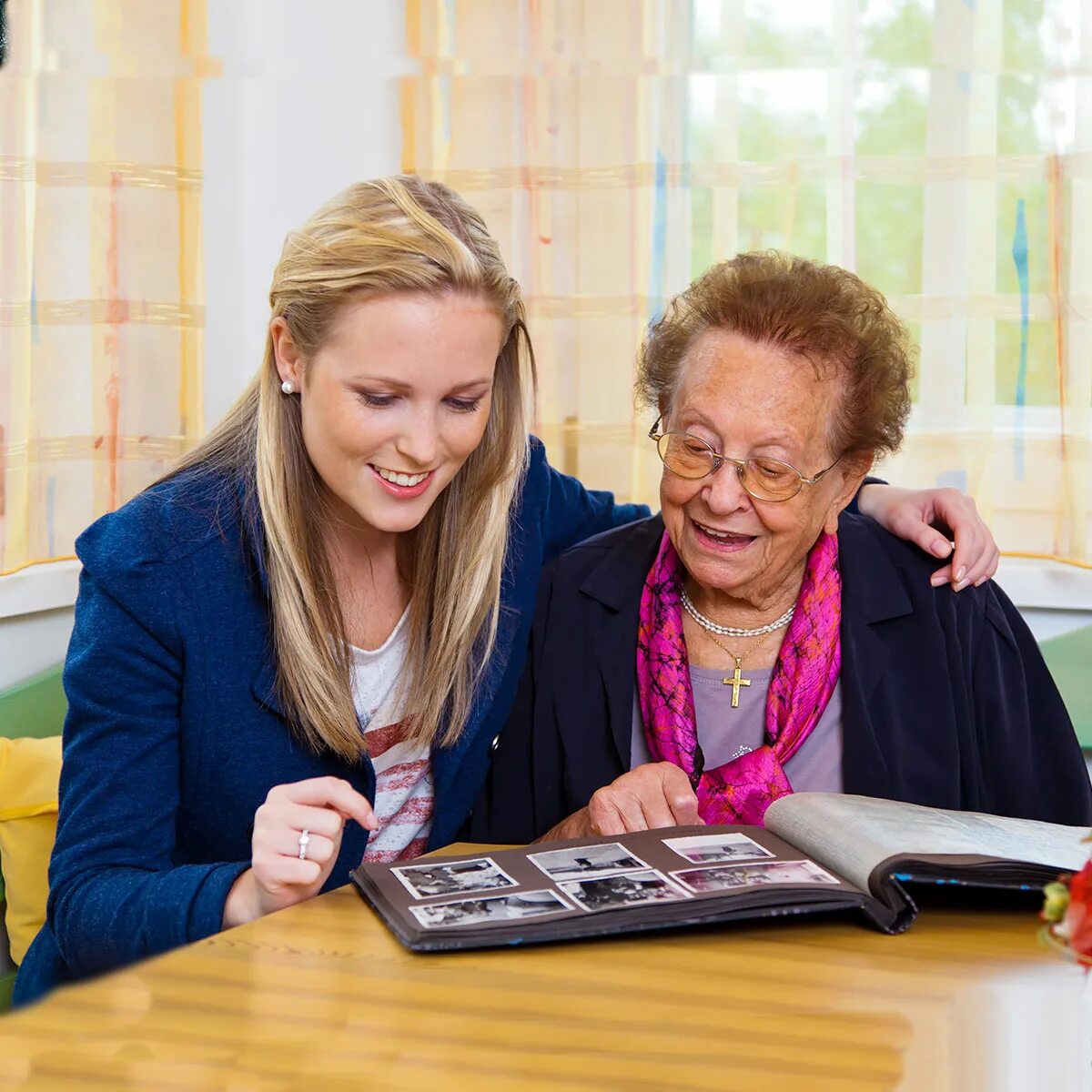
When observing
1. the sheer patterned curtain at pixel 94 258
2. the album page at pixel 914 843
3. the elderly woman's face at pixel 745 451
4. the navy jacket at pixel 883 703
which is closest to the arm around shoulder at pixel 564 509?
the navy jacket at pixel 883 703

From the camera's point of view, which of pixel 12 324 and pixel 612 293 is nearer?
pixel 12 324

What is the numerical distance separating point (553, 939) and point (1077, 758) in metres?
0.92

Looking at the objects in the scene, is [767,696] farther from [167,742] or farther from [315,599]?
[167,742]

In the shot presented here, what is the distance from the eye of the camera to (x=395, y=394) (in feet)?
4.66

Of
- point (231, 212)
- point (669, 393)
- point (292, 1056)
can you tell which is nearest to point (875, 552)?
point (669, 393)

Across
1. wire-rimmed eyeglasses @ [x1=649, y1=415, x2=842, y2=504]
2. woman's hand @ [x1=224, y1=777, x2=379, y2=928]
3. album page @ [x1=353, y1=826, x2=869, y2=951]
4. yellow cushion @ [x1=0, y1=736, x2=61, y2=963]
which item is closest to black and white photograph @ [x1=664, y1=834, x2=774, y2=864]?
album page @ [x1=353, y1=826, x2=869, y2=951]

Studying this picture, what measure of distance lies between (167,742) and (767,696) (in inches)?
29.0

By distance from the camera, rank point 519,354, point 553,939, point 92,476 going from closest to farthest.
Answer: point 553,939
point 519,354
point 92,476

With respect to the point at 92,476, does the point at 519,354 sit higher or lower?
higher

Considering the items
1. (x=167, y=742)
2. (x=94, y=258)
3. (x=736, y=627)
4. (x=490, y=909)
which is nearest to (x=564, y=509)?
(x=736, y=627)

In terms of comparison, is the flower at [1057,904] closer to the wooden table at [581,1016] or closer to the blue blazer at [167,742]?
the wooden table at [581,1016]

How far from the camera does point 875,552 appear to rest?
1.77 meters

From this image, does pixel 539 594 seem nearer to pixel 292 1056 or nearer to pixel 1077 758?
pixel 1077 758

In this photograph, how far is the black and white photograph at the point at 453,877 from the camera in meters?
1.12
